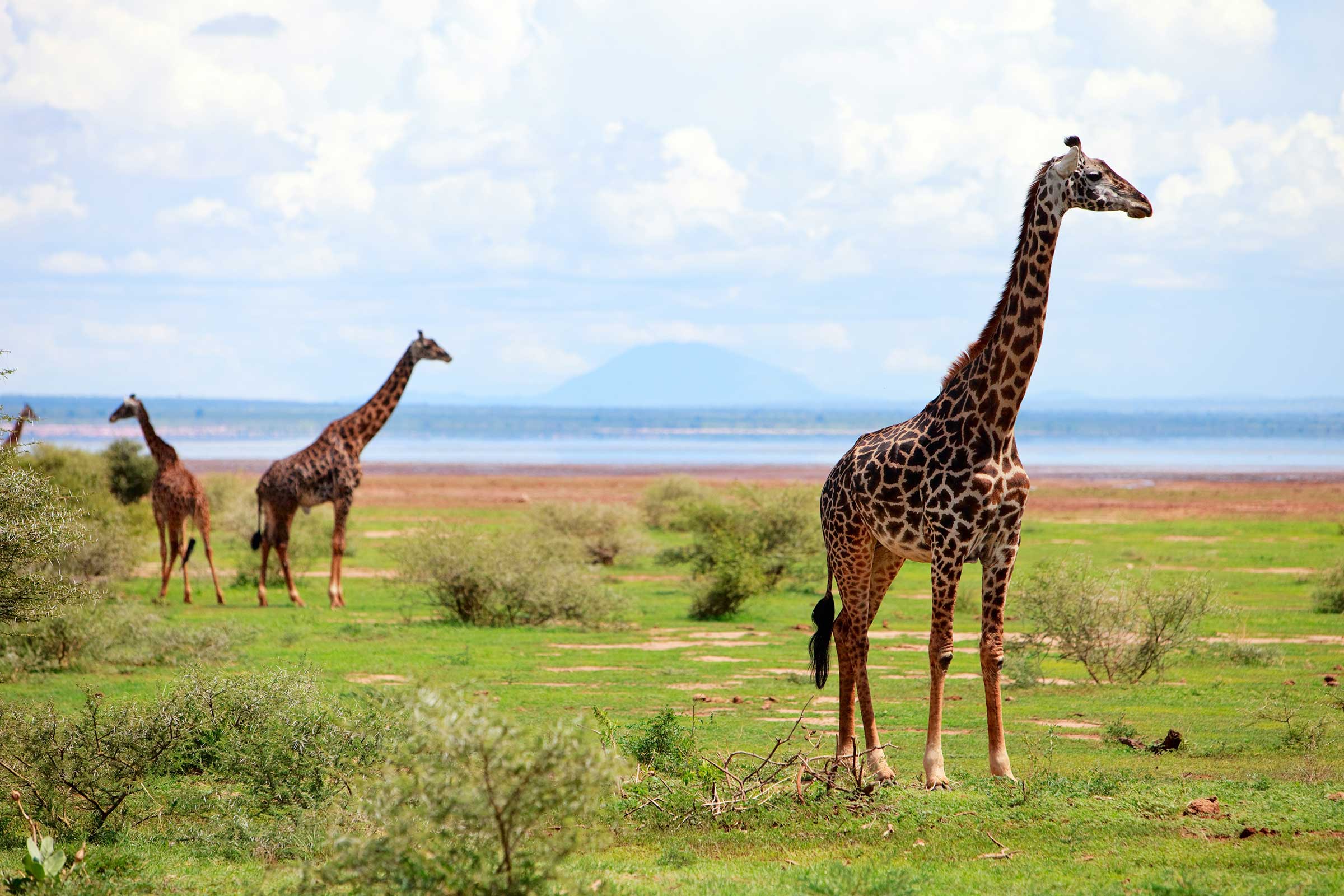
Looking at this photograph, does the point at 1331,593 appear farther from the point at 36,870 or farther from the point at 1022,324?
the point at 36,870

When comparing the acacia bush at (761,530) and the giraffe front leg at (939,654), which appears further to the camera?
the acacia bush at (761,530)

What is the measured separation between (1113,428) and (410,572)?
590ft

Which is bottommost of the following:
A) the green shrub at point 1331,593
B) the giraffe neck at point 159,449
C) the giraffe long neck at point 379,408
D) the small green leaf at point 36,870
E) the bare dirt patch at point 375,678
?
the bare dirt patch at point 375,678

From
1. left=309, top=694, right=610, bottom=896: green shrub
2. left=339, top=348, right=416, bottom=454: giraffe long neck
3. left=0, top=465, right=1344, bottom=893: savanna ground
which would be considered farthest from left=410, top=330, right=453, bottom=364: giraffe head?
left=309, top=694, right=610, bottom=896: green shrub

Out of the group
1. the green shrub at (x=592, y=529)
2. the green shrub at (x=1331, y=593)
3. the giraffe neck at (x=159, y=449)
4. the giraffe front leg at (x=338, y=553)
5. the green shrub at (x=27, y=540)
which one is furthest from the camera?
the green shrub at (x=592, y=529)

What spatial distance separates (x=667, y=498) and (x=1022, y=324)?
111 ft

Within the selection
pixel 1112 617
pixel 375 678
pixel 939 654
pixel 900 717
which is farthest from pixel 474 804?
pixel 1112 617

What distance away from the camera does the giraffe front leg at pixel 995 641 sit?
29.4 ft

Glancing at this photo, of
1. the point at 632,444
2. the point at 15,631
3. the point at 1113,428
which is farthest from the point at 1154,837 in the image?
the point at 1113,428

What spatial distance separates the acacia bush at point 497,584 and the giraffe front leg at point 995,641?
471 inches

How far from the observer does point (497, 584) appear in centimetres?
2067

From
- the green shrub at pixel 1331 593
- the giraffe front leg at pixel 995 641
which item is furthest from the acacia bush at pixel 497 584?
the giraffe front leg at pixel 995 641

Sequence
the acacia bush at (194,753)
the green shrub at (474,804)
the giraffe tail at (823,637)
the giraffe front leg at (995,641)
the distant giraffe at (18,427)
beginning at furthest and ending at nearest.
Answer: the giraffe tail at (823,637) → the distant giraffe at (18,427) → the giraffe front leg at (995,641) → the acacia bush at (194,753) → the green shrub at (474,804)

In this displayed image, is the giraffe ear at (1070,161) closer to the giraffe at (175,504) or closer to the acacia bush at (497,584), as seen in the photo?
the acacia bush at (497,584)
